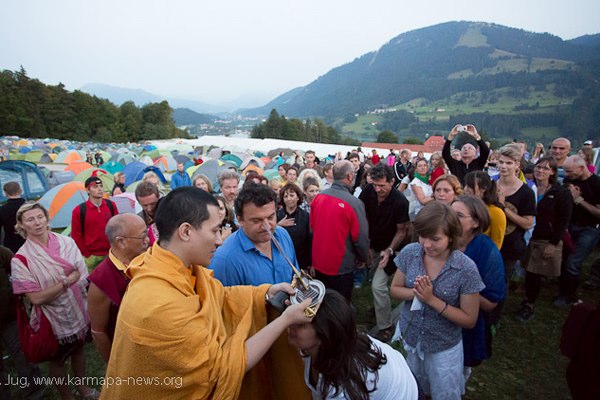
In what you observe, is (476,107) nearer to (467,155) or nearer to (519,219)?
(467,155)

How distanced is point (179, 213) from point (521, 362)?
4.09 metres

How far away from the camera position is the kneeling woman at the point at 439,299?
82.9 inches

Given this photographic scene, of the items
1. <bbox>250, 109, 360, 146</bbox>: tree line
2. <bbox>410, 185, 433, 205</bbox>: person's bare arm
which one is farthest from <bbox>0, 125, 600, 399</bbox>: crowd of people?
<bbox>250, 109, 360, 146</bbox>: tree line

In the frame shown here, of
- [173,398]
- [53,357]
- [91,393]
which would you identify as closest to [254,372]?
[173,398]

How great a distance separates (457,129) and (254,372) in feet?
13.5

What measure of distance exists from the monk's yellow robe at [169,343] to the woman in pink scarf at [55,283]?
1.90m

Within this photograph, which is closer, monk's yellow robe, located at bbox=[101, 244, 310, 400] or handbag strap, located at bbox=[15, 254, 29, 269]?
monk's yellow robe, located at bbox=[101, 244, 310, 400]

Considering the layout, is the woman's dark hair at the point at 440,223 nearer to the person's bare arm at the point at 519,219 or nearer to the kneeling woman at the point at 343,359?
the kneeling woman at the point at 343,359

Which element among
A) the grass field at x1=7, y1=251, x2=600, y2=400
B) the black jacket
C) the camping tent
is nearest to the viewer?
the grass field at x1=7, y1=251, x2=600, y2=400

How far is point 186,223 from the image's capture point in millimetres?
1390

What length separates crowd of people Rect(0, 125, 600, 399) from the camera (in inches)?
47.3

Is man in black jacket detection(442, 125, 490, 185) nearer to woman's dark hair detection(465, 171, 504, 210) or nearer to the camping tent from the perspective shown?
woman's dark hair detection(465, 171, 504, 210)

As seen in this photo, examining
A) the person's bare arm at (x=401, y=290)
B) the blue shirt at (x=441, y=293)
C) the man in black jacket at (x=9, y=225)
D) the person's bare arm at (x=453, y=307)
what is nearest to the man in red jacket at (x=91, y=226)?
the man in black jacket at (x=9, y=225)

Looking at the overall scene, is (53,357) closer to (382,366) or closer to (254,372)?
(254,372)
